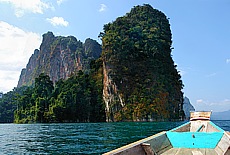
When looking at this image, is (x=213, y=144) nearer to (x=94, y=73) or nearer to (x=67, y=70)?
(x=94, y=73)

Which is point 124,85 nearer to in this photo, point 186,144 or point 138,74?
point 138,74

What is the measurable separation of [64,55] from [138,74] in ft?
241

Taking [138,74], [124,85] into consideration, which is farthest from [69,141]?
[138,74]

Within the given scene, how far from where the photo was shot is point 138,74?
65.2 metres

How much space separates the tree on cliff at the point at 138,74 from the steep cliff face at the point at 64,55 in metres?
44.8

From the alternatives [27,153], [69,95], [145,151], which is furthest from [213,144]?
[69,95]

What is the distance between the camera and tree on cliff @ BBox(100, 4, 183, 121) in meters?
→ 62.0

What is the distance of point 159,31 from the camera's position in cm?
6988

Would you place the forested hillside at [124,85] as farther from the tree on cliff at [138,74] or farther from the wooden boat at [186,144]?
the wooden boat at [186,144]

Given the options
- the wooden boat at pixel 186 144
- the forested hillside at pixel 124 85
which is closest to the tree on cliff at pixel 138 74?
the forested hillside at pixel 124 85

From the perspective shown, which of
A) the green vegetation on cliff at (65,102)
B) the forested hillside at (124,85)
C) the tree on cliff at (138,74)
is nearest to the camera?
the tree on cliff at (138,74)

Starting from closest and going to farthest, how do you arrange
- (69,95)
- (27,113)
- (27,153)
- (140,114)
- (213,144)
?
(213,144) → (27,153) → (140,114) → (69,95) → (27,113)

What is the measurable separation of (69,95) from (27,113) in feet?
48.0

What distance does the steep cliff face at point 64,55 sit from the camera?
121 metres
